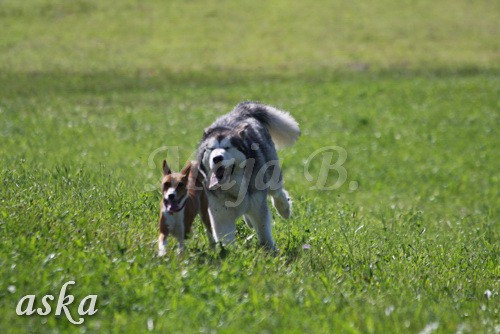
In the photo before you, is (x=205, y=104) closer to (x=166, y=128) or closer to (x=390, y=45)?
(x=166, y=128)

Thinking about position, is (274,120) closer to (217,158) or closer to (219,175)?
(219,175)

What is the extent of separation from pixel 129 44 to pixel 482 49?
802 inches

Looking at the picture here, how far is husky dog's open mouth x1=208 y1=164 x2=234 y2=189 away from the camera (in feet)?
27.9

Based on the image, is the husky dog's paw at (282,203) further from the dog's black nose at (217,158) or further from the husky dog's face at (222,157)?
the dog's black nose at (217,158)

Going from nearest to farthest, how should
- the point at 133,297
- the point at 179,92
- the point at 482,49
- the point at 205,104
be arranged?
1. the point at 133,297
2. the point at 205,104
3. the point at 179,92
4. the point at 482,49

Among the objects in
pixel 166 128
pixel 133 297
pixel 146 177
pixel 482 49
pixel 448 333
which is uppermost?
pixel 133 297

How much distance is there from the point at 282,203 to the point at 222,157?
8.11ft

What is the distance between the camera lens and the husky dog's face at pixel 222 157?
835cm

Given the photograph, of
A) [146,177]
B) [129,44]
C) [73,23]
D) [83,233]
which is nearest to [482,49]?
[129,44]

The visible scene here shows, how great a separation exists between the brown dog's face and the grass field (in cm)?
42

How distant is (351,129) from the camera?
24.9 m

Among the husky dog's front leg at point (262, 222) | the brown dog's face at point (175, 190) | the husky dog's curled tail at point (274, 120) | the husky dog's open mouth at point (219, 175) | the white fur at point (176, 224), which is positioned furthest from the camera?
the husky dog's curled tail at point (274, 120)

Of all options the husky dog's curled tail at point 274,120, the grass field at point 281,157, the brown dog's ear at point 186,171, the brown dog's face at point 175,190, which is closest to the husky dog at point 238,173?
the husky dog's curled tail at point 274,120

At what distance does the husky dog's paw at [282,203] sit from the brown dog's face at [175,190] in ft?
9.24
